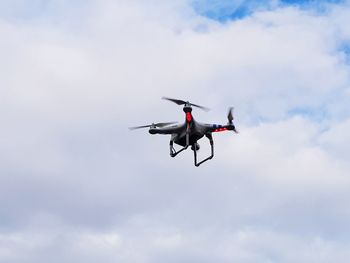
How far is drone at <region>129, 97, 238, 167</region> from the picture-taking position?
111 m

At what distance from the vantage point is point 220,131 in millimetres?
117312

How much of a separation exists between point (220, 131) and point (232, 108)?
171 inches

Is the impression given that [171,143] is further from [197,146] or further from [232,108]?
[232,108]

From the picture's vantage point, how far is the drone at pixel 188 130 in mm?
110688

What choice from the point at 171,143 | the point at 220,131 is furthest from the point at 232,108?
the point at 171,143

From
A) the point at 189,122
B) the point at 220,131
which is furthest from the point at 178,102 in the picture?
the point at 220,131

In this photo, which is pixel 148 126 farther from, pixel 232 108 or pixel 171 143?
pixel 232 108

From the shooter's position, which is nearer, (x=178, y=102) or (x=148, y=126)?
(x=178, y=102)

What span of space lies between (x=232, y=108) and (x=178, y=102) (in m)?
12.1

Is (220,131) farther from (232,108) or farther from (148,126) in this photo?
(148,126)

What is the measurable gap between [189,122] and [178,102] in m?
3.77

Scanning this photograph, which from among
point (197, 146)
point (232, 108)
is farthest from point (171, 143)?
point (232, 108)

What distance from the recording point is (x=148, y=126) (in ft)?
385

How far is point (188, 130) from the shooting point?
4402 inches
